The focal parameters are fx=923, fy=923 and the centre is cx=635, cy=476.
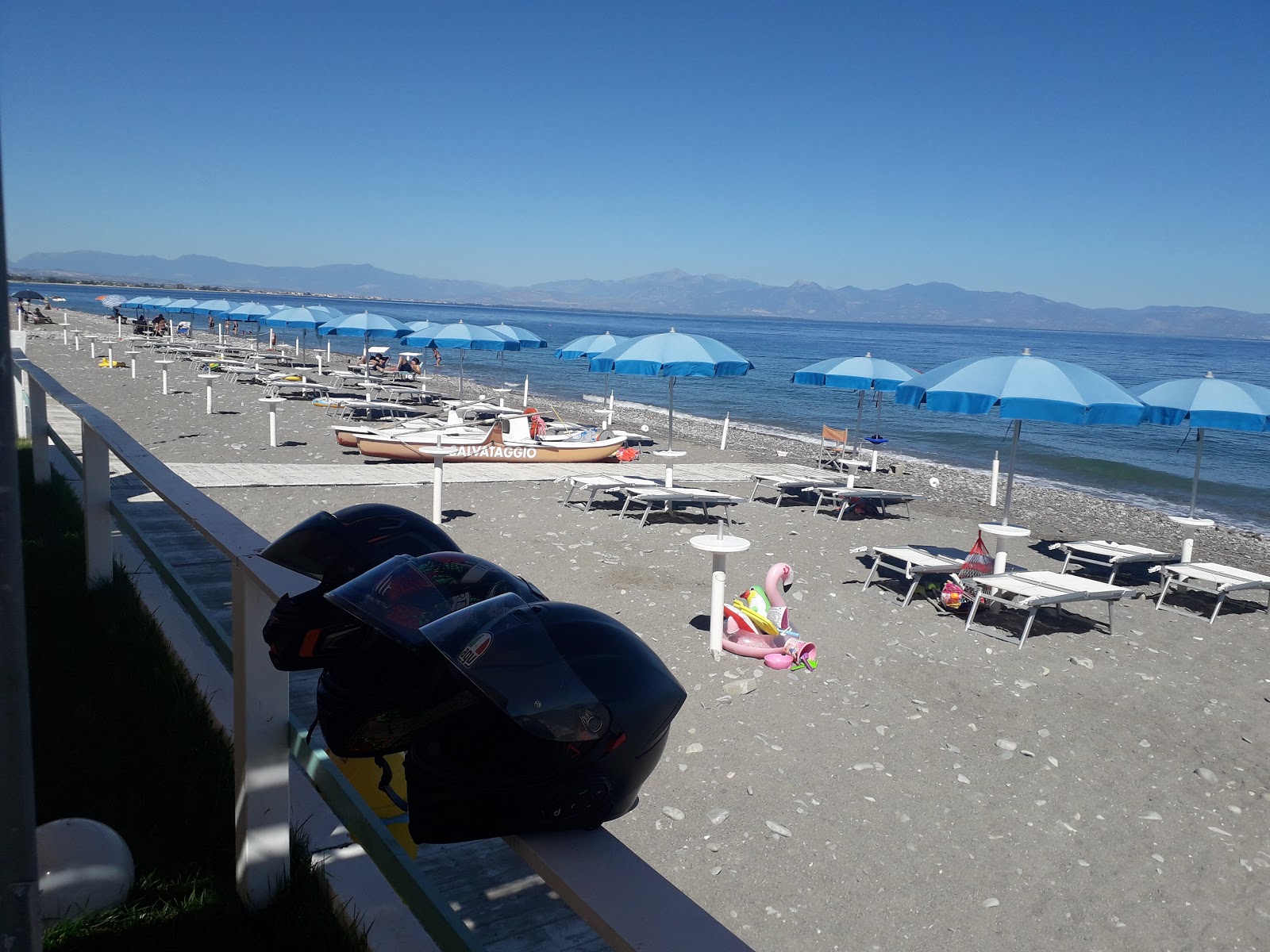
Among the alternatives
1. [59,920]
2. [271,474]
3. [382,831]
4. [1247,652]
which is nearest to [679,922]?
[382,831]

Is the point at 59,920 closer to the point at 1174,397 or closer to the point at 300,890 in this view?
the point at 300,890

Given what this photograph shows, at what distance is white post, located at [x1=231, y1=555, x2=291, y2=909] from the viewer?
2240mm

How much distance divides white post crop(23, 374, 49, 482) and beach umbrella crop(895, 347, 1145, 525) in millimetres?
7813

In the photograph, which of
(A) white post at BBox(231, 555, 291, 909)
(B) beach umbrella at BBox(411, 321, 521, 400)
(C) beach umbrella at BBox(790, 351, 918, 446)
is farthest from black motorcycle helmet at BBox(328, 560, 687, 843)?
(B) beach umbrella at BBox(411, 321, 521, 400)

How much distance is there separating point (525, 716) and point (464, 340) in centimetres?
2068

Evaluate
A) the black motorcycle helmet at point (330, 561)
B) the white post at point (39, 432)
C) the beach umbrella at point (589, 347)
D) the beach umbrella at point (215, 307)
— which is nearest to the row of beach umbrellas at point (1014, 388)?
the beach umbrella at point (589, 347)

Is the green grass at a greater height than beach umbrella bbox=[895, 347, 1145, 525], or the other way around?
beach umbrella bbox=[895, 347, 1145, 525]

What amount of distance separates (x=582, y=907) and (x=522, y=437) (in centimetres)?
1601

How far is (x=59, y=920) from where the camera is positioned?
8.10 feet

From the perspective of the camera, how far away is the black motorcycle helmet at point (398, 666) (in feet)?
5.07

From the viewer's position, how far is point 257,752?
2.31 m

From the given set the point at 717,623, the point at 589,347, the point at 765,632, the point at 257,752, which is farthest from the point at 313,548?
the point at 589,347

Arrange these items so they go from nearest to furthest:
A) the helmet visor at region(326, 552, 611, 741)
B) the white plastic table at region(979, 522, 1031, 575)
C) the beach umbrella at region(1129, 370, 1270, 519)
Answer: the helmet visor at region(326, 552, 611, 741), the white plastic table at region(979, 522, 1031, 575), the beach umbrella at region(1129, 370, 1270, 519)

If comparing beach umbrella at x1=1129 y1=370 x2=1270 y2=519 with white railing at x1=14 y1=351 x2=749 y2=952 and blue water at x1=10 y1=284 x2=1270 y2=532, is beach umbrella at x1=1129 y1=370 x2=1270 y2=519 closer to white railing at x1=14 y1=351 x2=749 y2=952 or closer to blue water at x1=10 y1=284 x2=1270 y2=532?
blue water at x1=10 y1=284 x2=1270 y2=532
